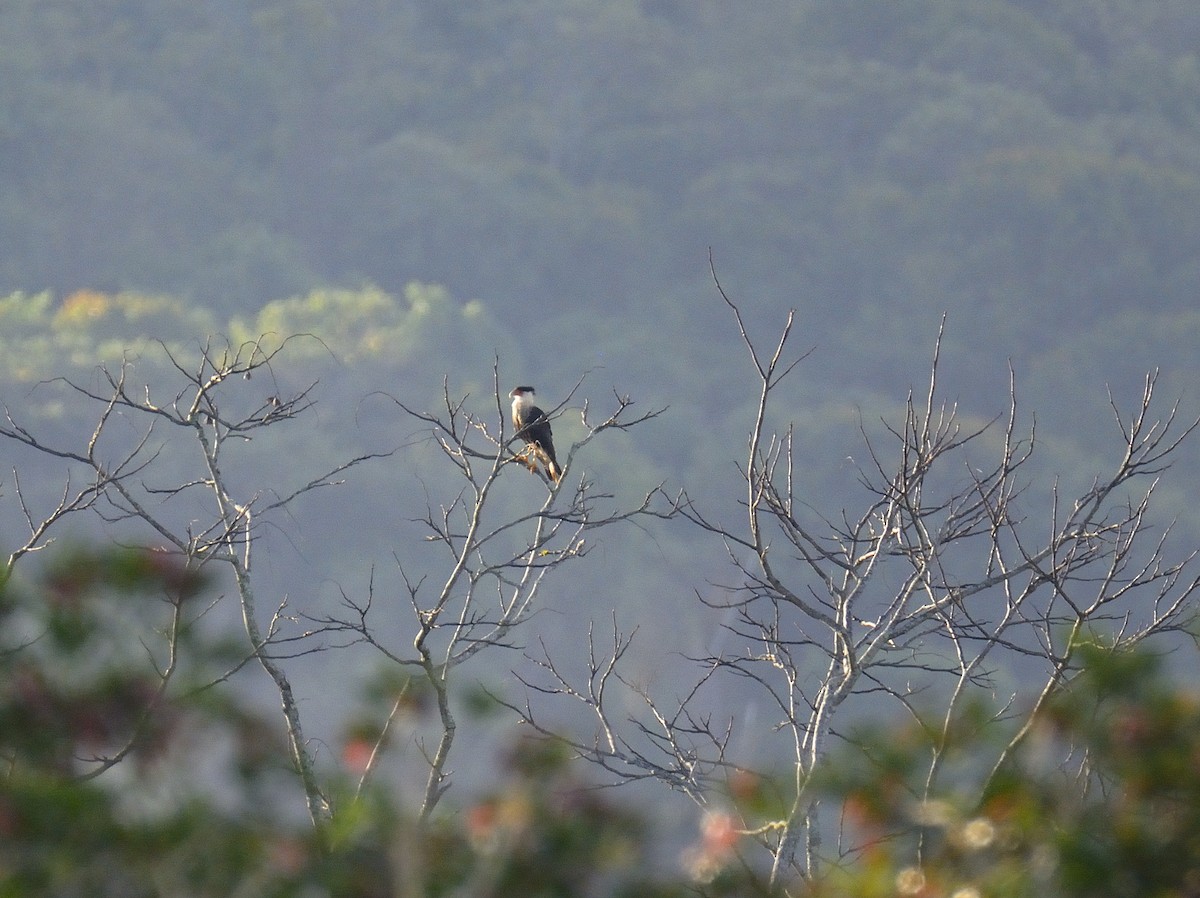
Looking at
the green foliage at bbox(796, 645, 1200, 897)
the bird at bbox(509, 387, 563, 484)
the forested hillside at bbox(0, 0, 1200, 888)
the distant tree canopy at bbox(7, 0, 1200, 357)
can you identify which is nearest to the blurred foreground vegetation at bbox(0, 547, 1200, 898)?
the green foliage at bbox(796, 645, 1200, 897)

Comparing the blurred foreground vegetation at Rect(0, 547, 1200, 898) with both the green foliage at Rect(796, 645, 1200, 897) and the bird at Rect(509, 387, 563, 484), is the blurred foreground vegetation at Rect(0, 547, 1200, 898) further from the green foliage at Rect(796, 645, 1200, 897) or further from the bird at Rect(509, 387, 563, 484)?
the bird at Rect(509, 387, 563, 484)

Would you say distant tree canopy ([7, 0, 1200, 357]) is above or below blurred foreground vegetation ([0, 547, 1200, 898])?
above

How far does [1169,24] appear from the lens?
223ft

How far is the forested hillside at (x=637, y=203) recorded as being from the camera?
4084 cm

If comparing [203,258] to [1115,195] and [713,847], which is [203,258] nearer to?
[1115,195]

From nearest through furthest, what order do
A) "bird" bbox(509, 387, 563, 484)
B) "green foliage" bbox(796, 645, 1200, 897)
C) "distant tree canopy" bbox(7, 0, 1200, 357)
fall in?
"green foliage" bbox(796, 645, 1200, 897)
"bird" bbox(509, 387, 563, 484)
"distant tree canopy" bbox(7, 0, 1200, 357)

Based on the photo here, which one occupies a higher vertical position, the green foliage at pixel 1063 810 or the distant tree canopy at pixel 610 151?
the distant tree canopy at pixel 610 151

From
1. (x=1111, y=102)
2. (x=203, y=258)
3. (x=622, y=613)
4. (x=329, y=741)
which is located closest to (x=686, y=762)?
(x=329, y=741)

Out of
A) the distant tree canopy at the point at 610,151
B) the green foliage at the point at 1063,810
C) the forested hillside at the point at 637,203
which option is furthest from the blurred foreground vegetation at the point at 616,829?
the distant tree canopy at the point at 610,151

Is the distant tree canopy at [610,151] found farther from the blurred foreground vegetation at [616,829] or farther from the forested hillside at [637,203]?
the blurred foreground vegetation at [616,829]

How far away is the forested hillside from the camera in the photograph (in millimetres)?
40844

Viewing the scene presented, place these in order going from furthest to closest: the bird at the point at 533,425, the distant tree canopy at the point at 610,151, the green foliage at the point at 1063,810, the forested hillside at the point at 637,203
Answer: the distant tree canopy at the point at 610,151, the forested hillside at the point at 637,203, the bird at the point at 533,425, the green foliage at the point at 1063,810

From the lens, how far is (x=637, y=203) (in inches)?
2450

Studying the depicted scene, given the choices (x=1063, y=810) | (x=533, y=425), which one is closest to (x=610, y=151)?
(x=533, y=425)
